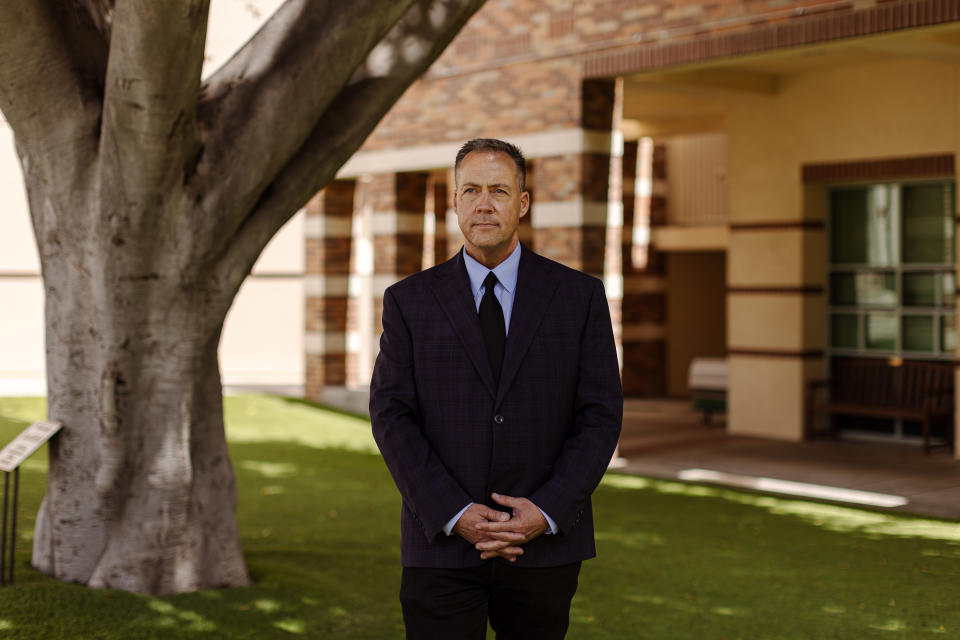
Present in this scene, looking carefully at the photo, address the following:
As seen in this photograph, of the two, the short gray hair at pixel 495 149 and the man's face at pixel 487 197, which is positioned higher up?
the short gray hair at pixel 495 149

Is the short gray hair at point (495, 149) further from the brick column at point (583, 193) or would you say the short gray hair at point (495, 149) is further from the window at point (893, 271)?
the window at point (893, 271)

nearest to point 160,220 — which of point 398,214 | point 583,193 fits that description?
point 583,193

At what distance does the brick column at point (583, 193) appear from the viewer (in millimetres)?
12508

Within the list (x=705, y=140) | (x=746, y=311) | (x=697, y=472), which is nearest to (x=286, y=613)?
(x=697, y=472)

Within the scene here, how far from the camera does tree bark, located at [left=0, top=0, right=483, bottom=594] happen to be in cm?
588

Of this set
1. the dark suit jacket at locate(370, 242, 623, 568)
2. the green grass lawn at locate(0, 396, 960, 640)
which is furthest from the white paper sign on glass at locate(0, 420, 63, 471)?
the dark suit jacket at locate(370, 242, 623, 568)

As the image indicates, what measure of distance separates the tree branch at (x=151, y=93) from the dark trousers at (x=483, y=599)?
2907 mm

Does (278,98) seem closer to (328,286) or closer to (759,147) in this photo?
(759,147)

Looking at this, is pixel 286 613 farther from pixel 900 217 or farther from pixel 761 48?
pixel 900 217

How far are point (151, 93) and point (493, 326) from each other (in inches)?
107

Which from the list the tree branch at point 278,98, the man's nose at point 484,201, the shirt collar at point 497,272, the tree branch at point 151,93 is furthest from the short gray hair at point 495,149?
the tree branch at point 278,98

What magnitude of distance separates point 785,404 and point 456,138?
5.37 m

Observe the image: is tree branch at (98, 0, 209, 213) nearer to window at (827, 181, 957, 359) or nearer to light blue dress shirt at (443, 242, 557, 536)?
light blue dress shirt at (443, 242, 557, 536)

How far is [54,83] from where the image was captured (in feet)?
19.2
